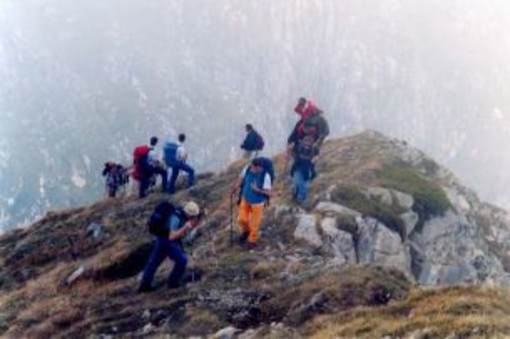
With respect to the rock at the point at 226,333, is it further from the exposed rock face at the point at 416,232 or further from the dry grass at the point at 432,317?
the exposed rock face at the point at 416,232

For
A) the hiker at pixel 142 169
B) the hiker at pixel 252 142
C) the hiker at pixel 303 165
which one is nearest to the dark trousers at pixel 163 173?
the hiker at pixel 142 169

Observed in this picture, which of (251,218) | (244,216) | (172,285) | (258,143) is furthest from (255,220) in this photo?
(258,143)

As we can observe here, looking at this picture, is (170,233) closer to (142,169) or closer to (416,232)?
(416,232)

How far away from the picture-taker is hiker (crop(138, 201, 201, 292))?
20.7 metres

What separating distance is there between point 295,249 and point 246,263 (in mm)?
2753

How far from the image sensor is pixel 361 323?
14.9m

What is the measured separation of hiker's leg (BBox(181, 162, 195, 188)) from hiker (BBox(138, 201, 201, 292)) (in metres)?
15.1

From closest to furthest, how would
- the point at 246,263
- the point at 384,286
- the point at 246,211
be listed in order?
the point at 384,286, the point at 246,263, the point at 246,211

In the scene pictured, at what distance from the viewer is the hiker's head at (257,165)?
23.9 m

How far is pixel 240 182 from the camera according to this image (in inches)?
959

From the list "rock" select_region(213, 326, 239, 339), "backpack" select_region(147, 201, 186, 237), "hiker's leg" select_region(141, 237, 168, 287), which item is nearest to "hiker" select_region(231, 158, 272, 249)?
"backpack" select_region(147, 201, 186, 237)

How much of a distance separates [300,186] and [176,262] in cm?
939

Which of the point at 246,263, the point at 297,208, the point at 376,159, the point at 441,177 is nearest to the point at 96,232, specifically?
Answer: the point at 297,208

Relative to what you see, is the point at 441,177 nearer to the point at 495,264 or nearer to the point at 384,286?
the point at 495,264
